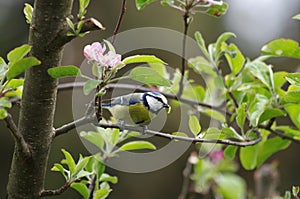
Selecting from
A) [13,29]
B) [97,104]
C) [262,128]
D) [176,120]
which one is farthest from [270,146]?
[13,29]

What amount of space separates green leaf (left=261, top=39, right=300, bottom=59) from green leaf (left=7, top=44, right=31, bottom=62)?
1.45 ft

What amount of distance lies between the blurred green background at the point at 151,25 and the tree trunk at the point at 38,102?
1897mm

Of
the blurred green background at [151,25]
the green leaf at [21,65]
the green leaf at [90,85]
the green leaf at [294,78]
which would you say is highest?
the green leaf at [21,65]

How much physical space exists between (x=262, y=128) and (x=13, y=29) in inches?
102

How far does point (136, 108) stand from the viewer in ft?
2.34

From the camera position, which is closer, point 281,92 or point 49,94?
point 49,94

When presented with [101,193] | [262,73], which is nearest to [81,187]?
[101,193]

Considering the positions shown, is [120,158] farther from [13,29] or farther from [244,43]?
[244,43]

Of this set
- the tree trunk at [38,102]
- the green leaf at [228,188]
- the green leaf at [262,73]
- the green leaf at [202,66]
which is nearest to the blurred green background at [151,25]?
the green leaf at [228,188]

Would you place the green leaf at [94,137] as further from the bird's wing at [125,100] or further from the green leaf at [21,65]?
the green leaf at [21,65]

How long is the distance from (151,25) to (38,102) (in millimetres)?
2688

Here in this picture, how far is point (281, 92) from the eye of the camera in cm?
80

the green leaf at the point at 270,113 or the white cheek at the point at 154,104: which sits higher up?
the white cheek at the point at 154,104

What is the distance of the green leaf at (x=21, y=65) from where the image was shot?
1.57ft
